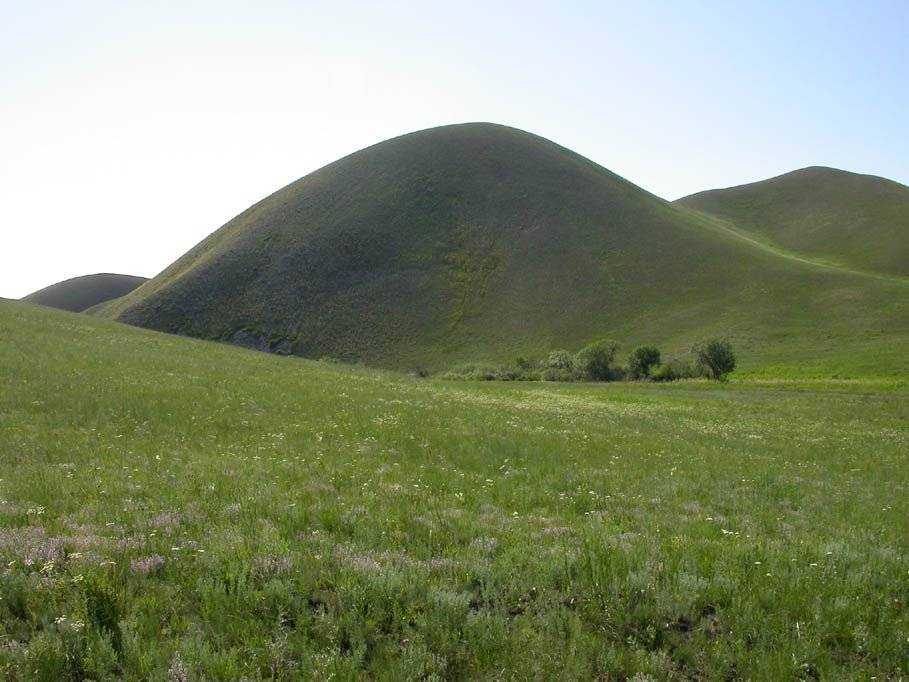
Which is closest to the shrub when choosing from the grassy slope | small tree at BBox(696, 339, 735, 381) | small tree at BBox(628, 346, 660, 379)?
small tree at BBox(628, 346, 660, 379)

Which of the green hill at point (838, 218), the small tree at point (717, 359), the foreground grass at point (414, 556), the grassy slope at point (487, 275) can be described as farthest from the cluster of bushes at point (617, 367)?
the green hill at point (838, 218)

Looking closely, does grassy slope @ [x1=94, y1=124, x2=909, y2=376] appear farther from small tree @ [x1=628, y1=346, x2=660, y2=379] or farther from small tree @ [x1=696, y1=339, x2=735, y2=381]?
small tree @ [x1=628, y1=346, x2=660, y2=379]

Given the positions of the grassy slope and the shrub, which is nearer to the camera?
the shrub

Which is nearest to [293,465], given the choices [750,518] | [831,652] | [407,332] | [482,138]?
[750,518]

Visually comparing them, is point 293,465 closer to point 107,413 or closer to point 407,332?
point 107,413

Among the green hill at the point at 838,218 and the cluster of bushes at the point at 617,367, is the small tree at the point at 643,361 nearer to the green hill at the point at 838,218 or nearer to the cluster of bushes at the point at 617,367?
the cluster of bushes at the point at 617,367

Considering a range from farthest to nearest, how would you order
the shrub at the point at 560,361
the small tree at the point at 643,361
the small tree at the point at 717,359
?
the shrub at the point at 560,361 → the small tree at the point at 643,361 → the small tree at the point at 717,359

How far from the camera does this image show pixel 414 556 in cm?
737

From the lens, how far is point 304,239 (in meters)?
134

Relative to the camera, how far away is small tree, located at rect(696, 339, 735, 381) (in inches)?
2462

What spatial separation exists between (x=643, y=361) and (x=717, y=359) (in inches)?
371

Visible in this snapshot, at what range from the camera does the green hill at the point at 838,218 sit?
13462 centimetres

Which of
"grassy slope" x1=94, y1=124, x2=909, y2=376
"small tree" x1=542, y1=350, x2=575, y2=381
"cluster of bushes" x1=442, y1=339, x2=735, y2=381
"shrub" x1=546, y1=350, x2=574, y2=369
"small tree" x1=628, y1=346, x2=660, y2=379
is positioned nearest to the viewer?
"cluster of bushes" x1=442, y1=339, x2=735, y2=381

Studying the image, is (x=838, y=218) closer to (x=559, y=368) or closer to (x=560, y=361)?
(x=560, y=361)
